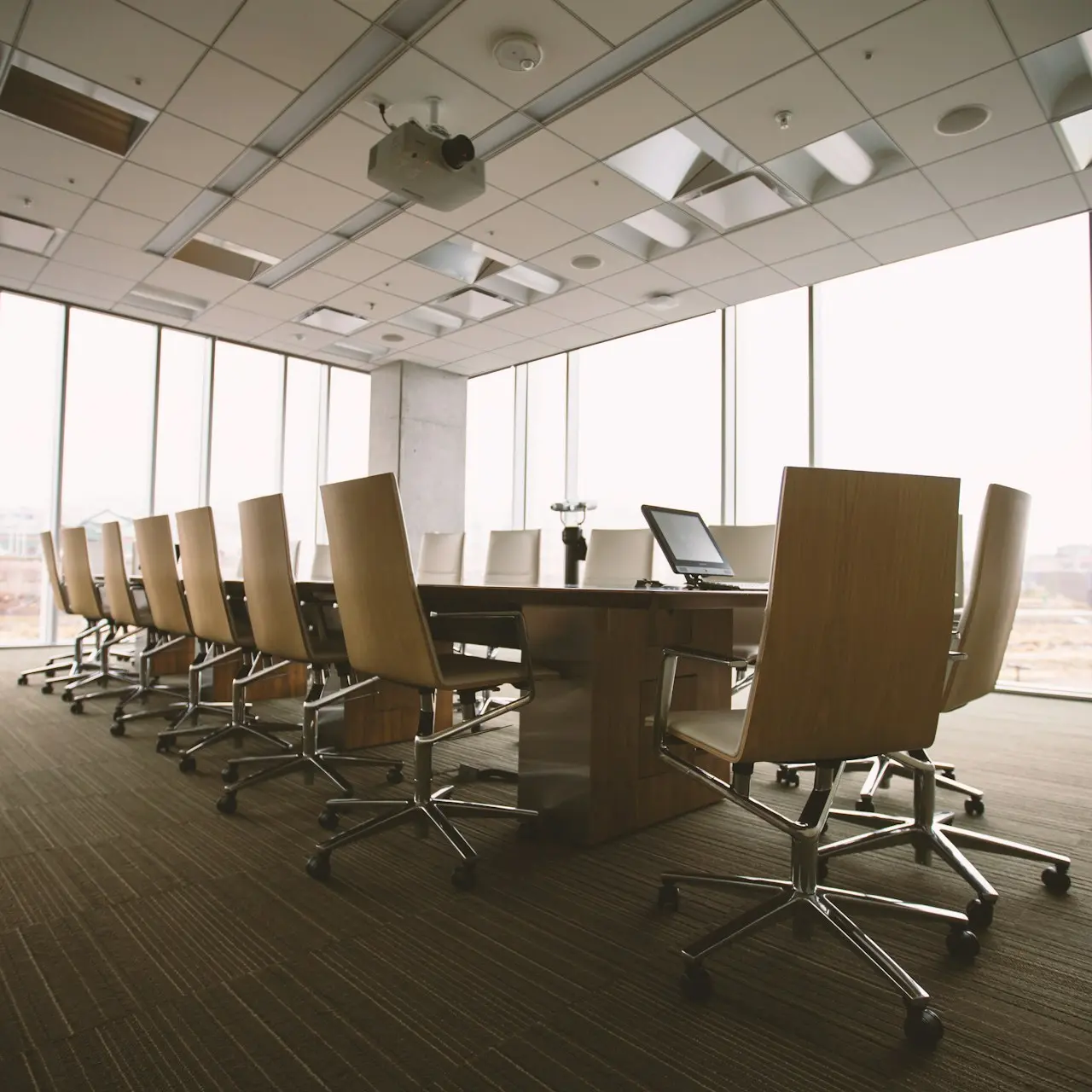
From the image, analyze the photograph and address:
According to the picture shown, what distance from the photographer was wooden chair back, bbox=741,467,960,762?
1438mm

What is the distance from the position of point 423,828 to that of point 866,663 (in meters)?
1.59

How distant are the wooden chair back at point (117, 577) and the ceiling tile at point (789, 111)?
428 cm

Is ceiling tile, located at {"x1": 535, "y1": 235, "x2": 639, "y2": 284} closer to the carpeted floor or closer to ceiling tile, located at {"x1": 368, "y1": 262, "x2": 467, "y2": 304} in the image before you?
ceiling tile, located at {"x1": 368, "y1": 262, "x2": 467, "y2": 304}

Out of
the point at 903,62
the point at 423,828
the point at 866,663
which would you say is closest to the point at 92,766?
the point at 423,828

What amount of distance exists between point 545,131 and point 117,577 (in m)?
3.74

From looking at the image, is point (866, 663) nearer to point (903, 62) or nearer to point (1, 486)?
point (903, 62)

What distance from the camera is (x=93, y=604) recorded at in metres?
5.19

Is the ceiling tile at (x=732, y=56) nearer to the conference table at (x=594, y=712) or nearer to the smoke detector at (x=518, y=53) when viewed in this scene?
the smoke detector at (x=518, y=53)

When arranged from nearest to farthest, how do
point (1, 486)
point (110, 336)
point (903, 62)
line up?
point (903, 62) → point (1, 486) → point (110, 336)

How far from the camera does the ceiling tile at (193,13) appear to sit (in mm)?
3578

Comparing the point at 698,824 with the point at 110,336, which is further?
the point at 110,336

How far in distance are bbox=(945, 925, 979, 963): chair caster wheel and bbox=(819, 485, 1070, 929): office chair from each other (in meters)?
0.15

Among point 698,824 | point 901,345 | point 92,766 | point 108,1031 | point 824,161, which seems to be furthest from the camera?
point 901,345

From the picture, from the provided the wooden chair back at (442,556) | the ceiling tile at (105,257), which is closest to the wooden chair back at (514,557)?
the wooden chair back at (442,556)
